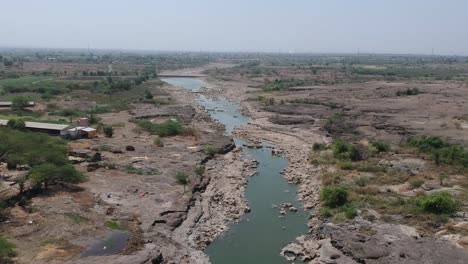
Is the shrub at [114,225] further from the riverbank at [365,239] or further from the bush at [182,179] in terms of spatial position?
the riverbank at [365,239]

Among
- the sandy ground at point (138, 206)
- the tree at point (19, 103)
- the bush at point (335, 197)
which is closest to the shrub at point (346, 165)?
the bush at point (335, 197)

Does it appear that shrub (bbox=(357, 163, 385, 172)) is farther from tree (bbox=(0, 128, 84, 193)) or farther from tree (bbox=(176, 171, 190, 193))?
tree (bbox=(0, 128, 84, 193))

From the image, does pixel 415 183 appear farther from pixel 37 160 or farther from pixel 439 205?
pixel 37 160

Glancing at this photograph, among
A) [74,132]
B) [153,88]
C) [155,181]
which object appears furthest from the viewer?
[153,88]

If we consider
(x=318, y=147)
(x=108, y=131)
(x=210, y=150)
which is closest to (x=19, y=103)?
(x=108, y=131)

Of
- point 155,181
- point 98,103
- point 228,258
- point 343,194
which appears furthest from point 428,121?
point 98,103

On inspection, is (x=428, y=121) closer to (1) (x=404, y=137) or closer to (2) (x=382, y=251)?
(1) (x=404, y=137)
